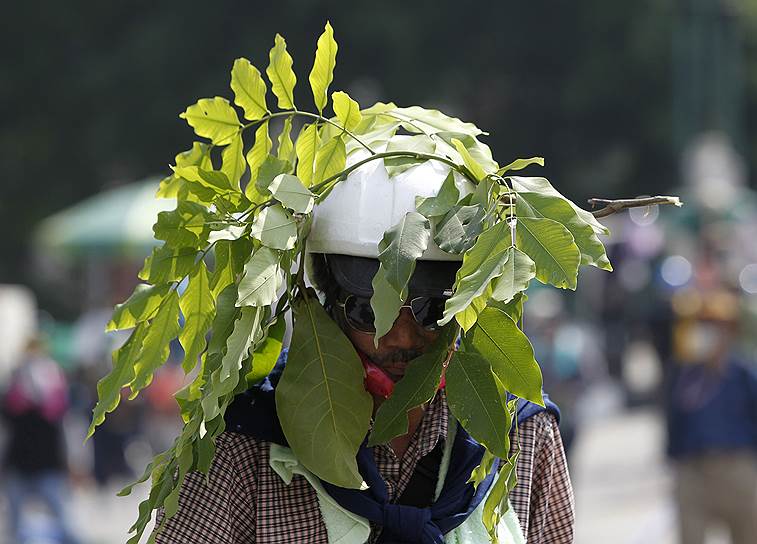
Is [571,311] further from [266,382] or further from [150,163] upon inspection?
[266,382]

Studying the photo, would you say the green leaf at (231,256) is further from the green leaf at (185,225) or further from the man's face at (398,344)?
the man's face at (398,344)

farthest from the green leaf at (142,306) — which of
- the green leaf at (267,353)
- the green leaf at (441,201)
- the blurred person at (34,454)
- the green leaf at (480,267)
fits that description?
the blurred person at (34,454)

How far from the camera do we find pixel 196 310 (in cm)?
304

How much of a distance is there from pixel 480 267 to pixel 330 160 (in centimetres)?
48

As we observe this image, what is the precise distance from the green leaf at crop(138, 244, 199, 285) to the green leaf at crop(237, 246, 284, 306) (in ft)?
0.69

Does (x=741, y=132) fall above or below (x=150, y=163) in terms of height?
above

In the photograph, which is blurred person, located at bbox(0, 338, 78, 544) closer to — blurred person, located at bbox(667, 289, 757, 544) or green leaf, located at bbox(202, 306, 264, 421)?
blurred person, located at bbox(667, 289, 757, 544)

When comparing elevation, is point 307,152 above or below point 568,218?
above

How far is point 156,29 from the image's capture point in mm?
35250

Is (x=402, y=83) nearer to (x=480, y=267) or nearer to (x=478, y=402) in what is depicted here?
(x=478, y=402)

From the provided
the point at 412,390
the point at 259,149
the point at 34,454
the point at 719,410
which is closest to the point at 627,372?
the point at 34,454

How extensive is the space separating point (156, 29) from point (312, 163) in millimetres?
32965

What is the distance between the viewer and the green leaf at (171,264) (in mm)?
2992

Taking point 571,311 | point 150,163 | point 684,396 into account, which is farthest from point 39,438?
point 150,163
